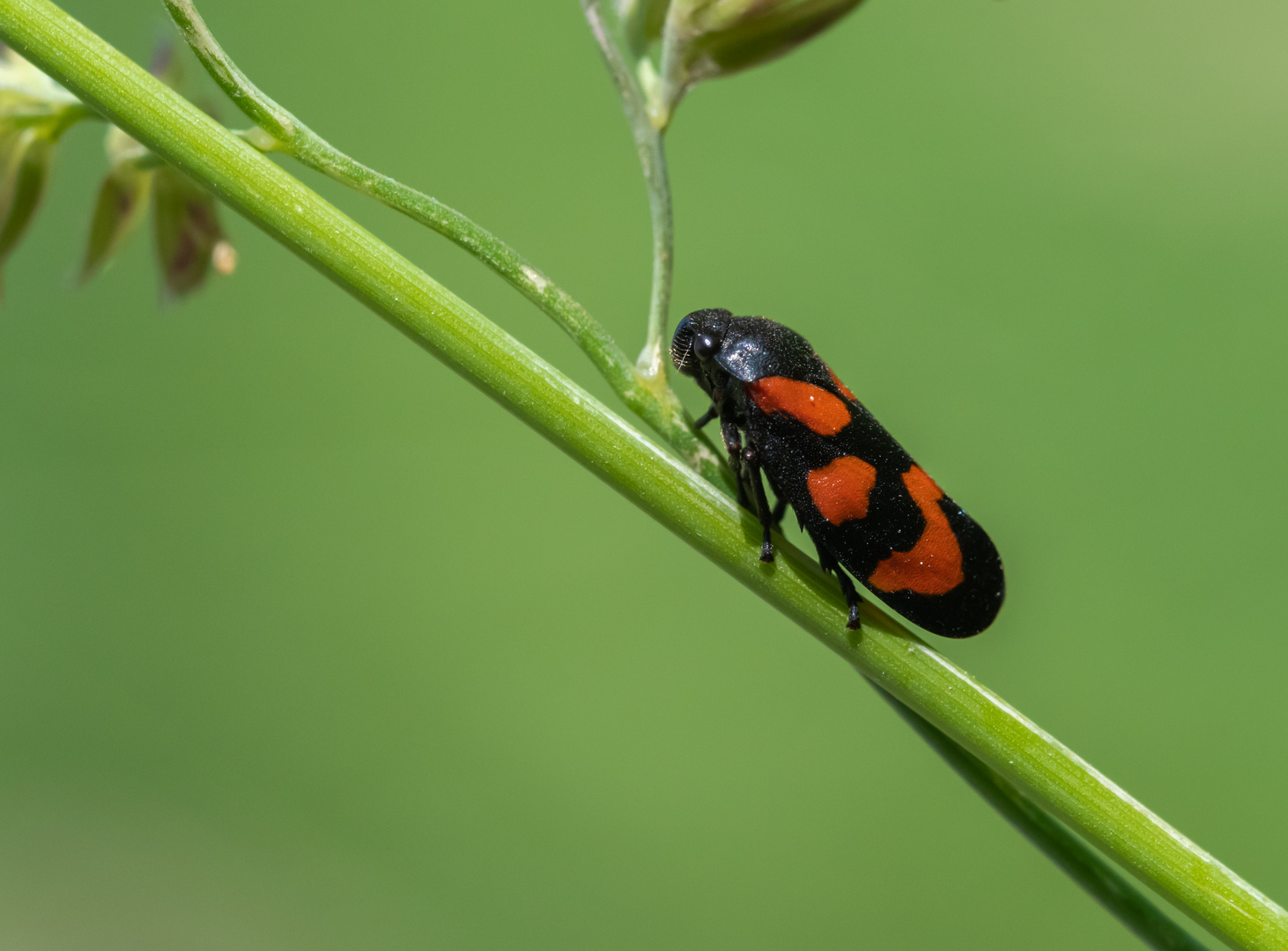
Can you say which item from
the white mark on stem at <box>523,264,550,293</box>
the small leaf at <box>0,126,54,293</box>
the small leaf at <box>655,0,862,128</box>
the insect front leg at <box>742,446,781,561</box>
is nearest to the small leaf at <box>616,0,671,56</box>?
the small leaf at <box>655,0,862,128</box>

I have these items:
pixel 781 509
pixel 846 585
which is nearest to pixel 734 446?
pixel 781 509

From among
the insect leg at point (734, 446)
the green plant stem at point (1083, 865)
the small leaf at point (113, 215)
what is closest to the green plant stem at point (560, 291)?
the green plant stem at point (1083, 865)

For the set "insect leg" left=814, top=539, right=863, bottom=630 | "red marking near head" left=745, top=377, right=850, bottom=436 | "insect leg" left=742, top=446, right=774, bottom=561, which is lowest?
"insect leg" left=814, top=539, right=863, bottom=630

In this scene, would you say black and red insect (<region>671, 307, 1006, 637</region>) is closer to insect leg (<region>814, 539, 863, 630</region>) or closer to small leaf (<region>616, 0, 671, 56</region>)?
insect leg (<region>814, 539, 863, 630</region>)

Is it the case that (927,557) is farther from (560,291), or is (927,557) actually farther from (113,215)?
(113,215)

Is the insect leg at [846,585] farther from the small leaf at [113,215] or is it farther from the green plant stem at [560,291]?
the small leaf at [113,215]
